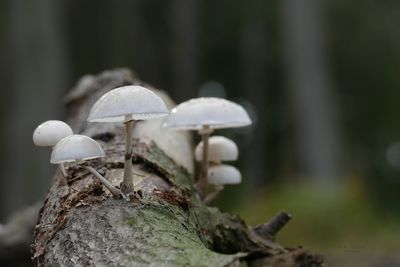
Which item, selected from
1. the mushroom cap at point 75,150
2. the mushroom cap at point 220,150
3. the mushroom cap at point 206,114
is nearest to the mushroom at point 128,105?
the mushroom cap at point 75,150

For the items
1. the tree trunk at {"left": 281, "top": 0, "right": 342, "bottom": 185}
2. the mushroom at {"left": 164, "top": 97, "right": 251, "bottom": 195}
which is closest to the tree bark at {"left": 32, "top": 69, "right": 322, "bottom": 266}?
the mushroom at {"left": 164, "top": 97, "right": 251, "bottom": 195}

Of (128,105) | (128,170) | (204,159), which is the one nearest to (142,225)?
(128,170)

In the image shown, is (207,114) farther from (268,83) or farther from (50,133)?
(268,83)

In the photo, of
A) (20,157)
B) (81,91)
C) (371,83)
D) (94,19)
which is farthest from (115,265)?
(371,83)

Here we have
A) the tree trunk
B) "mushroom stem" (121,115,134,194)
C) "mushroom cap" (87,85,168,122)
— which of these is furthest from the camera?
the tree trunk

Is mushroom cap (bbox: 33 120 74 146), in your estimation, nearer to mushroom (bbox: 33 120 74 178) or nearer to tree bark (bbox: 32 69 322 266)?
mushroom (bbox: 33 120 74 178)

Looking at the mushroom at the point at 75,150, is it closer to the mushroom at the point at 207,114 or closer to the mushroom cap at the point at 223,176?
the mushroom at the point at 207,114
